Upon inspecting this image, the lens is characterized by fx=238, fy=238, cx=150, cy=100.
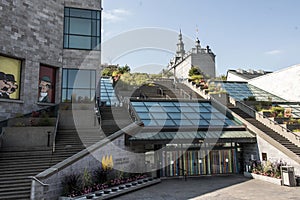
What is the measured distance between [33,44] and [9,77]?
337 cm

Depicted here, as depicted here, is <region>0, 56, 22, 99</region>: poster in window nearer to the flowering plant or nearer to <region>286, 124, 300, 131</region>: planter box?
the flowering plant

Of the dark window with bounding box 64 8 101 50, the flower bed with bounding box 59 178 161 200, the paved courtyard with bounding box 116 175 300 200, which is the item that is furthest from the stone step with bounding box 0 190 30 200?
the dark window with bounding box 64 8 101 50

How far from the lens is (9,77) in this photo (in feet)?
60.3

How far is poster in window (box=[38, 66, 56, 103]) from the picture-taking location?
67.6ft

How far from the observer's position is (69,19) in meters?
23.3

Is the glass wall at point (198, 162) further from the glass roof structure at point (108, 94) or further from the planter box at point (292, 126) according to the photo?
the glass roof structure at point (108, 94)

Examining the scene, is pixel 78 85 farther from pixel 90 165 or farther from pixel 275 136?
pixel 275 136

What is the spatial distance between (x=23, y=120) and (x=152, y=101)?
395 inches

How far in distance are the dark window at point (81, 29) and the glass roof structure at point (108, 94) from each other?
5.07 metres

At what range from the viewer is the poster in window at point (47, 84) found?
20.6 m

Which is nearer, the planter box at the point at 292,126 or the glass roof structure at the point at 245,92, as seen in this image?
the planter box at the point at 292,126

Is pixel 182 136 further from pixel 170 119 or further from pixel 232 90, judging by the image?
pixel 232 90

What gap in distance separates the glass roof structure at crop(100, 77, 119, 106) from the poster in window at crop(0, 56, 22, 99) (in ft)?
25.7

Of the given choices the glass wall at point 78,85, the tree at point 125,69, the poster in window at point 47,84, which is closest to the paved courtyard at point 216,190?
the glass wall at point 78,85
